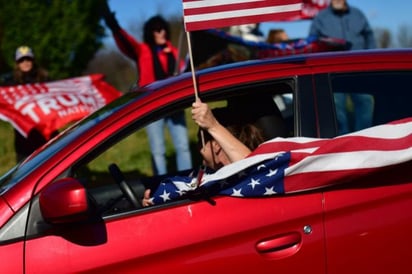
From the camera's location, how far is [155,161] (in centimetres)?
→ 677

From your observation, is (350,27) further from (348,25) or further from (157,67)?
(157,67)

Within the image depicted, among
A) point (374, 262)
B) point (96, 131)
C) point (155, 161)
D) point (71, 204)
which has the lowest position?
point (155, 161)

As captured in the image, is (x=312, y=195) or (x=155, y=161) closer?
(x=312, y=195)

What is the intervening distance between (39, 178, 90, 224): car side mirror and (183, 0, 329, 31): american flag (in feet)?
3.46

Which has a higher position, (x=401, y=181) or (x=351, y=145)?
(x=351, y=145)

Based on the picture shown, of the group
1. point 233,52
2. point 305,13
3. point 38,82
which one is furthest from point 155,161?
point 305,13

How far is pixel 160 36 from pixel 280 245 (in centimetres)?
439

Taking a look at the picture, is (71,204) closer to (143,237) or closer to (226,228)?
(143,237)

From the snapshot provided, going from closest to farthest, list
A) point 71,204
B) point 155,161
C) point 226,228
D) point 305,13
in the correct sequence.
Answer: point 71,204 → point 226,228 → point 155,161 → point 305,13

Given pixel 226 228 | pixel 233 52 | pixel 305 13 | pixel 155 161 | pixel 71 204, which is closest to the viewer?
pixel 71 204

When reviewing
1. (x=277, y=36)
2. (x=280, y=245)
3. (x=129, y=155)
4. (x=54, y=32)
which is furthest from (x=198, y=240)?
(x=54, y=32)

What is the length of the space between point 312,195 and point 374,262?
1.27 ft

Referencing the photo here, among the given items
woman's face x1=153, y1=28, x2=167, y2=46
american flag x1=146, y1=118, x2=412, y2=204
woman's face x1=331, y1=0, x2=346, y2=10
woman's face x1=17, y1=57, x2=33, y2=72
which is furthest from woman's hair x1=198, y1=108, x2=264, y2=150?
woman's face x1=331, y1=0, x2=346, y2=10

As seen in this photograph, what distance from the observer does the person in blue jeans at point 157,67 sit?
22.0 ft
